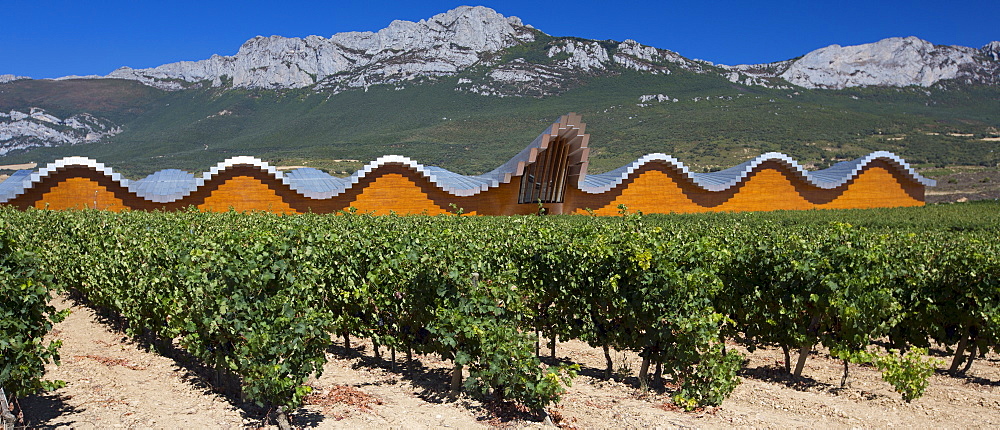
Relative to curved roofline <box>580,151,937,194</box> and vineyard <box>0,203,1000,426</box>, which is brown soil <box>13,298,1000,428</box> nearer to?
vineyard <box>0,203,1000,426</box>

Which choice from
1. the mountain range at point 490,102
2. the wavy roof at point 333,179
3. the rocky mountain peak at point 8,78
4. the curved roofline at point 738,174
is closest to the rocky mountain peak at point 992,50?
the mountain range at point 490,102

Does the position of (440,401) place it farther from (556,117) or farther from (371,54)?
(371,54)

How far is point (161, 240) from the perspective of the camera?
936 centimetres

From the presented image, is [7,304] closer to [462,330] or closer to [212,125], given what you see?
[462,330]

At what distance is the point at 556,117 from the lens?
77.0 meters

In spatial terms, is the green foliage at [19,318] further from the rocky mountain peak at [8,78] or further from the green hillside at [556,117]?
the rocky mountain peak at [8,78]

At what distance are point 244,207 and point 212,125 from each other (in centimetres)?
8197

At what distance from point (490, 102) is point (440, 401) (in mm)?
85634

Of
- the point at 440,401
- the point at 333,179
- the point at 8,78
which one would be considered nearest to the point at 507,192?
the point at 333,179

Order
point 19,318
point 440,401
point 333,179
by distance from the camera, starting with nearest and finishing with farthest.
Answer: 1. point 19,318
2. point 440,401
3. point 333,179

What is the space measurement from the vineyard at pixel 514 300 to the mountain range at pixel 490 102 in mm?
52670

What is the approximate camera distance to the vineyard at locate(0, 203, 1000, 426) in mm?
6227

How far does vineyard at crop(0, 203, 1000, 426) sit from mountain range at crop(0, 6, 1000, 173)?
52.7 metres

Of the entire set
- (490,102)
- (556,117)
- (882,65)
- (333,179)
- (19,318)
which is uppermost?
(882,65)
